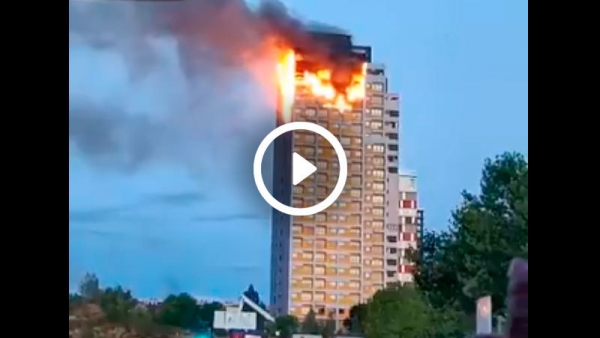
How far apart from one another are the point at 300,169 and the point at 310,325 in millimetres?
217

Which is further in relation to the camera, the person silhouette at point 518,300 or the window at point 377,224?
the window at point 377,224

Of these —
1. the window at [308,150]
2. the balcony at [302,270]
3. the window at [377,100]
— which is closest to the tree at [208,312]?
the balcony at [302,270]

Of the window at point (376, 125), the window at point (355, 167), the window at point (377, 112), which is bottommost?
the window at point (355, 167)

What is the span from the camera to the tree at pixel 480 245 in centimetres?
125

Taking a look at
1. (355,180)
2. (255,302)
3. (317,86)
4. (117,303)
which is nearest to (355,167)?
(355,180)

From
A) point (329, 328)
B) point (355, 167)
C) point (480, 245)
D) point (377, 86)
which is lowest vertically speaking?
point (329, 328)

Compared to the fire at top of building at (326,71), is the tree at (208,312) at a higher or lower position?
lower

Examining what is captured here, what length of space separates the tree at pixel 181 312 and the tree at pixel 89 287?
9 cm

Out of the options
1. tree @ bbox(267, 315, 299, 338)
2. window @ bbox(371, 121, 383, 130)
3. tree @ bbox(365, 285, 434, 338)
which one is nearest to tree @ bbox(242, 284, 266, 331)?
tree @ bbox(267, 315, 299, 338)

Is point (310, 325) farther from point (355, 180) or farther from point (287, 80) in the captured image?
point (287, 80)

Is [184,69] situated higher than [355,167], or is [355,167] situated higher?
[184,69]

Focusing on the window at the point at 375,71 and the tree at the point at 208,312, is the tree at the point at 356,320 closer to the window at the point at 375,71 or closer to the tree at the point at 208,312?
the tree at the point at 208,312

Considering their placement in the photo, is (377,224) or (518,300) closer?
(518,300)

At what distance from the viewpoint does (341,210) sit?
1.27m
